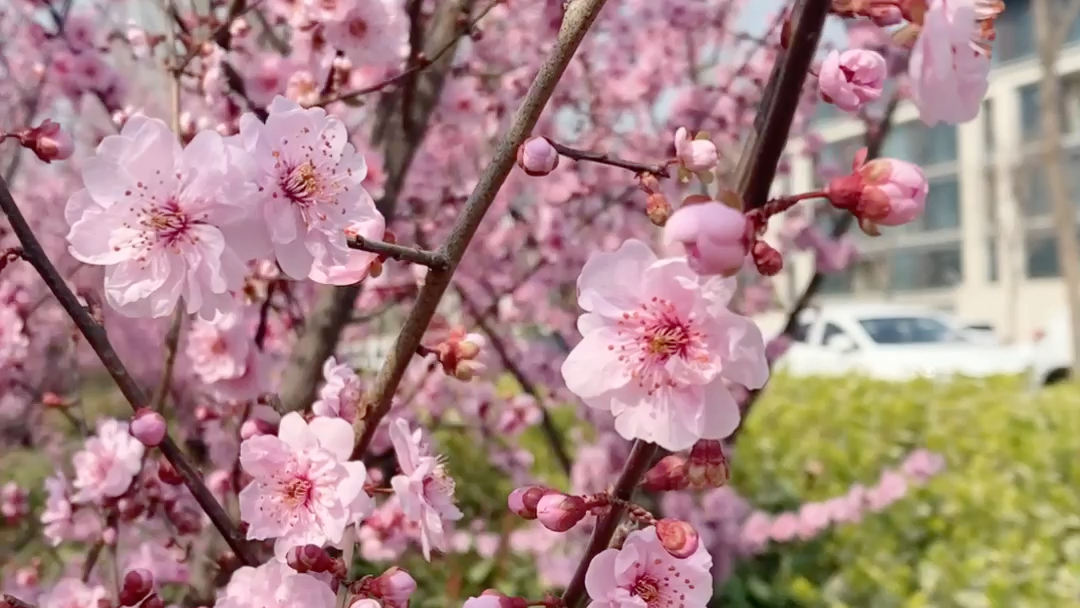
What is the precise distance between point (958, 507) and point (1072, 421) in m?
1.57

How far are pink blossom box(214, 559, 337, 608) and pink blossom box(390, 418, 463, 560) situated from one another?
0.12 metres

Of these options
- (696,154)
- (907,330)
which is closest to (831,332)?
(907,330)

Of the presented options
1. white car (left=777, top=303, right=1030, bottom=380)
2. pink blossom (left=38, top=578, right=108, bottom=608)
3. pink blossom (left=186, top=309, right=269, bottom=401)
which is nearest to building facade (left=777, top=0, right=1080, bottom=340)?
white car (left=777, top=303, right=1030, bottom=380)

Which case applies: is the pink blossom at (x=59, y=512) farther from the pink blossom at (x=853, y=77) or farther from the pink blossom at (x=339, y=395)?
the pink blossom at (x=853, y=77)

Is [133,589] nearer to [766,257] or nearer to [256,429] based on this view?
[256,429]

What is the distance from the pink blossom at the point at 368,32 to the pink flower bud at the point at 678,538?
4.03 feet

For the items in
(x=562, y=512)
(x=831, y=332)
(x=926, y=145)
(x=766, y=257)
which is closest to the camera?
(x=766, y=257)

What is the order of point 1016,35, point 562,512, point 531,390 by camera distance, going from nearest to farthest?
point 562,512, point 531,390, point 1016,35

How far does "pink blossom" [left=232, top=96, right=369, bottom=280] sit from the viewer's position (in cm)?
87

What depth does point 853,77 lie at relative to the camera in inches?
35.0

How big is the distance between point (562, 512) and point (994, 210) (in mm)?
23029

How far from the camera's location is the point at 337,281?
0.90 metres

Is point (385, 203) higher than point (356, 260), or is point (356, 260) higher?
point (356, 260)

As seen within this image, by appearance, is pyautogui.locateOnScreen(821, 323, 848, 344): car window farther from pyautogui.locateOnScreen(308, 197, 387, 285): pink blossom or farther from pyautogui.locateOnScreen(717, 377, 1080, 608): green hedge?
pyautogui.locateOnScreen(308, 197, 387, 285): pink blossom
